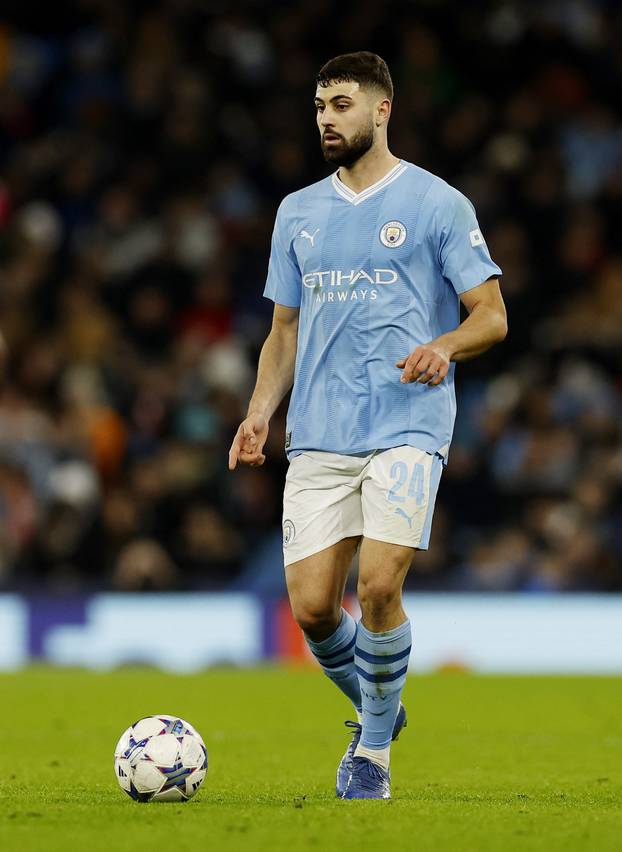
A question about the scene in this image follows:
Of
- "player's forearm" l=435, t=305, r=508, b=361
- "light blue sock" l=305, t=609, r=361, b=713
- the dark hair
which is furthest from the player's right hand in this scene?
the dark hair

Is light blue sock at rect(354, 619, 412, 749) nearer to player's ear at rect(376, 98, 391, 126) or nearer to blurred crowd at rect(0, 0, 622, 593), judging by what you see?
player's ear at rect(376, 98, 391, 126)

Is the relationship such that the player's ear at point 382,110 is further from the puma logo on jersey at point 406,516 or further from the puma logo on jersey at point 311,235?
the puma logo on jersey at point 406,516

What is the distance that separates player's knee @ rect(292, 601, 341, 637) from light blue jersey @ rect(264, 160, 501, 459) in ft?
1.72

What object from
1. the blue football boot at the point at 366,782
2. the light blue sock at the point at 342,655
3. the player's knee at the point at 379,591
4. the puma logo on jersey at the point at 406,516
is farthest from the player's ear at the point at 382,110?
the blue football boot at the point at 366,782

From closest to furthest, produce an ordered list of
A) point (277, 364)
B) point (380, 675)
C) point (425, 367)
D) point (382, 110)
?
point (425, 367), point (380, 675), point (382, 110), point (277, 364)

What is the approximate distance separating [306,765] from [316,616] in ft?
4.80

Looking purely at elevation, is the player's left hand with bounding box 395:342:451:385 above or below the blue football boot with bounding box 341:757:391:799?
above

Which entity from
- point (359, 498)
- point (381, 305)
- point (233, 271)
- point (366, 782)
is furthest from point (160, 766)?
point (233, 271)

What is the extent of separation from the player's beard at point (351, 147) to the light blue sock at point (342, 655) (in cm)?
155

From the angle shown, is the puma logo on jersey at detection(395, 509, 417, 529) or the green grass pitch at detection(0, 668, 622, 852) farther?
the puma logo on jersey at detection(395, 509, 417, 529)

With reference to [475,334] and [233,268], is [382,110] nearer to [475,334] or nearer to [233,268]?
[475,334]

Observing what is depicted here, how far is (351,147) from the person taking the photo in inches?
235

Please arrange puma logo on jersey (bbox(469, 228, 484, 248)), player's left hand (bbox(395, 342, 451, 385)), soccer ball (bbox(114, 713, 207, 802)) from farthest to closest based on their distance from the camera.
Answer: puma logo on jersey (bbox(469, 228, 484, 248)), soccer ball (bbox(114, 713, 207, 802)), player's left hand (bbox(395, 342, 451, 385))

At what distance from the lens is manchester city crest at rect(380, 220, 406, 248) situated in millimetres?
5871
